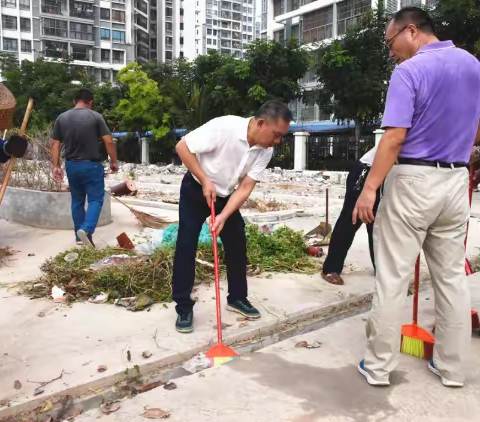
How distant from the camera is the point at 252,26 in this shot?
403ft

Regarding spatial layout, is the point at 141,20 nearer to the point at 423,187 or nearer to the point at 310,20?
the point at 310,20

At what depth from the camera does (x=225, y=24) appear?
116 m

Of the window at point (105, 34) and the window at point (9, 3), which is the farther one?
the window at point (105, 34)

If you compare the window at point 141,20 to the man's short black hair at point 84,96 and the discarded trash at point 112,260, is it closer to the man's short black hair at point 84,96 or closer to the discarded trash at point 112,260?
the man's short black hair at point 84,96

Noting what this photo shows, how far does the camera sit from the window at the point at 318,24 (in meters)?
33.8

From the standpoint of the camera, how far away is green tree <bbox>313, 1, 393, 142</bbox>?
18.8 metres

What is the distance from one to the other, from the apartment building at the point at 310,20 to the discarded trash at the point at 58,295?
2800cm

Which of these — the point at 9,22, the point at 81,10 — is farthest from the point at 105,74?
the point at 9,22

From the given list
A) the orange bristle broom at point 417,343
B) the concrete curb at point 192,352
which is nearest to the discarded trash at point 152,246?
the concrete curb at point 192,352

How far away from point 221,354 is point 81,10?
69033mm

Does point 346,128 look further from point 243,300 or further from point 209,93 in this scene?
point 243,300

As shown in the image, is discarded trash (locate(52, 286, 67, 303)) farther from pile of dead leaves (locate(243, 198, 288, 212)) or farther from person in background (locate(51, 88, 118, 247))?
pile of dead leaves (locate(243, 198, 288, 212))

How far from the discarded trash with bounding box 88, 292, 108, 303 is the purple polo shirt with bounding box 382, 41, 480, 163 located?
256 cm

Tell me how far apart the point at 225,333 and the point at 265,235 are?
7.56 ft
